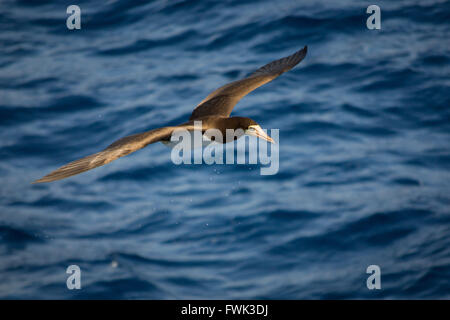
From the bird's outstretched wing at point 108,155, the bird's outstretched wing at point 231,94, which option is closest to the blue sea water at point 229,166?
the bird's outstretched wing at point 231,94

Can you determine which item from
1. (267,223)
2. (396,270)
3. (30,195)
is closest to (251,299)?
(267,223)

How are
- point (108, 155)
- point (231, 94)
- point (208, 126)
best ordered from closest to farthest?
1. point (108, 155)
2. point (208, 126)
3. point (231, 94)

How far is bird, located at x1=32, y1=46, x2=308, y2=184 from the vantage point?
22.1ft

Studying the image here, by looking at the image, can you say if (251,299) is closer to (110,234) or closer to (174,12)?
(110,234)

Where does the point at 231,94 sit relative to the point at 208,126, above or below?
above

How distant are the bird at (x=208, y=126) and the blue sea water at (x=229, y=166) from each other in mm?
2209

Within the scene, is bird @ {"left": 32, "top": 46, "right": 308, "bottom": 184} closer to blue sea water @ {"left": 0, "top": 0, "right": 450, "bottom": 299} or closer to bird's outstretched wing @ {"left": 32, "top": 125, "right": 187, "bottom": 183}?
bird's outstretched wing @ {"left": 32, "top": 125, "right": 187, "bottom": 183}

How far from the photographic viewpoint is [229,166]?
1184 cm

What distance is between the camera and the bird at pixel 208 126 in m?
6.73

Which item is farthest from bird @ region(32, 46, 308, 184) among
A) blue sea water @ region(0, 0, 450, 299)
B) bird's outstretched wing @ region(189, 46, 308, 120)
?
blue sea water @ region(0, 0, 450, 299)

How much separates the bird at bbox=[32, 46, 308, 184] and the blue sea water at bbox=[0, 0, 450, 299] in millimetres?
2209

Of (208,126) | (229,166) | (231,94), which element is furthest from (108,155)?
(229,166)

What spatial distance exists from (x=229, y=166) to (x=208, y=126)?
11.8ft

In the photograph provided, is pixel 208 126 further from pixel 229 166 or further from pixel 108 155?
pixel 229 166
